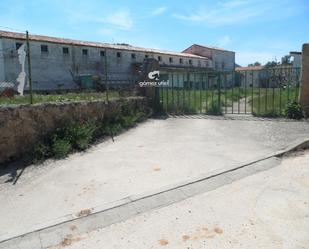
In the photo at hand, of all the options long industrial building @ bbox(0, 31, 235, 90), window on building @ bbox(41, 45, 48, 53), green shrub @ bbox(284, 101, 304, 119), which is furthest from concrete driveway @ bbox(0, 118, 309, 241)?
window on building @ bbox(41, 45, 48, 53)

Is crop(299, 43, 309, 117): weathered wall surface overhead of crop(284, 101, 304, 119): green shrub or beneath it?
overhead

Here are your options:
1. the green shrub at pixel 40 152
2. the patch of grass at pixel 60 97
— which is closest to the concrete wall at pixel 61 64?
the patch of grass at pixel 60 97

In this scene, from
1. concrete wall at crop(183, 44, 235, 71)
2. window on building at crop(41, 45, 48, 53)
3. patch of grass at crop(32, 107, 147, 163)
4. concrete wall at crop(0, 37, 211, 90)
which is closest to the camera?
patch of grass at crop(32, 107, 147, 163)

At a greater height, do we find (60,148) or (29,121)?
(29,121)

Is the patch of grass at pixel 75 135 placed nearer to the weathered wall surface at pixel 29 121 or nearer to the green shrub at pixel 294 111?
the weathered wall surface at pixel 29 121

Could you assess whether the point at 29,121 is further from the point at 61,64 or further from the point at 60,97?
the point at 61,64

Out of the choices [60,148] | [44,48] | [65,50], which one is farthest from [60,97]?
[65,50]

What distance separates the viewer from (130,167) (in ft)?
20.1

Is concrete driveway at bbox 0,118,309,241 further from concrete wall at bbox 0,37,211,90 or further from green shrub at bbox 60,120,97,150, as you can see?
concrete wall at bbox 0,37,211,90

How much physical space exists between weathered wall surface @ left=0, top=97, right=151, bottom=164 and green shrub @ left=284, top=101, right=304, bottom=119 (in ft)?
21.4

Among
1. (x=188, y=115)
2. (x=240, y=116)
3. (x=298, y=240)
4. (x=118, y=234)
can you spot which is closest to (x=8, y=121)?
(x=118, y=234)

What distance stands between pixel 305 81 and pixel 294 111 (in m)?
1.04

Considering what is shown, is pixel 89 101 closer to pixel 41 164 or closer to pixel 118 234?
pixel 41 164

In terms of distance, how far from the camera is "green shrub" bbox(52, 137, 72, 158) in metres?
6.78
